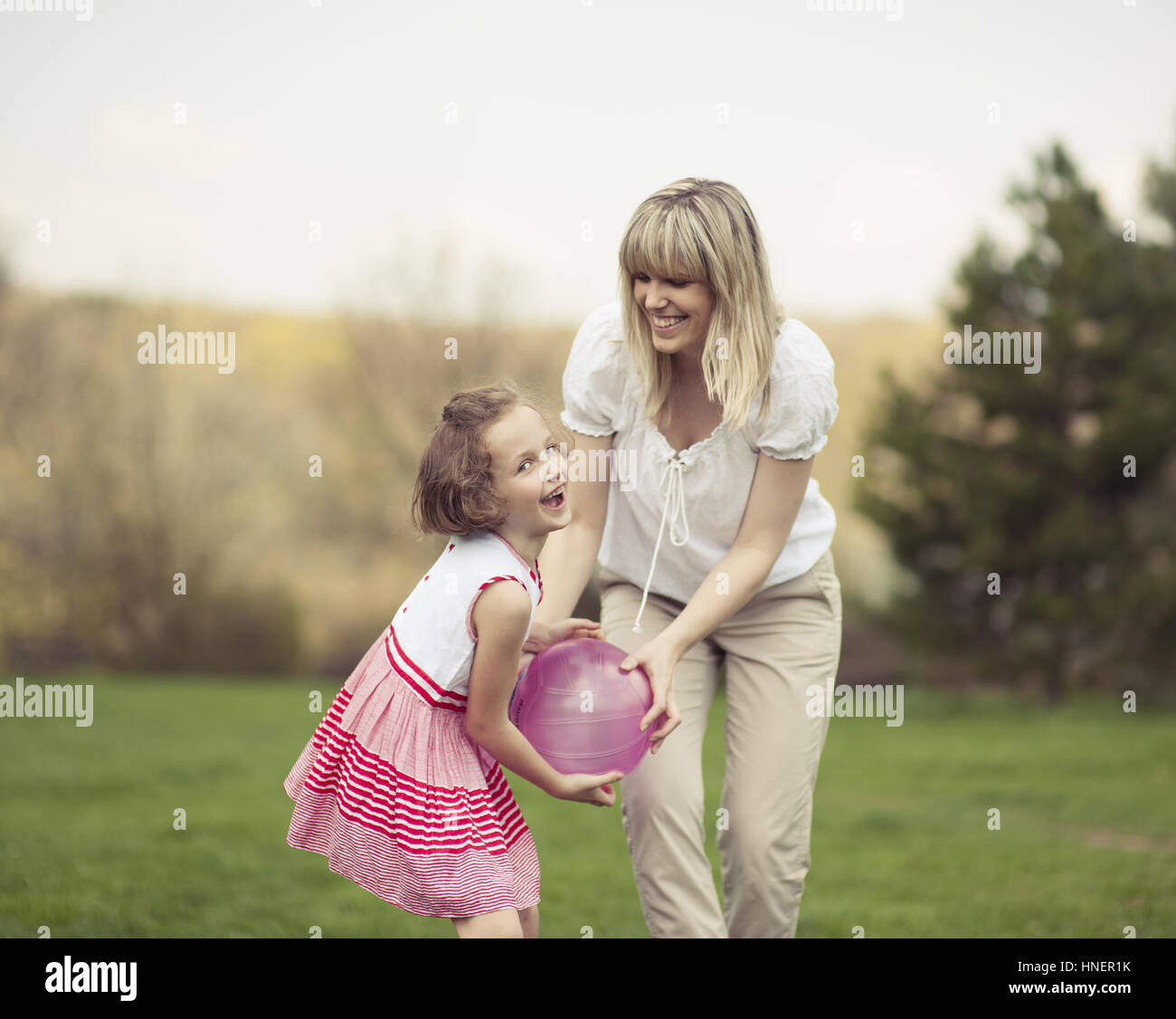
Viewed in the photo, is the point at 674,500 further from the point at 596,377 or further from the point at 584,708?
the point at 584,708

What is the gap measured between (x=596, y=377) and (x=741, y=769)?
4.10 ft

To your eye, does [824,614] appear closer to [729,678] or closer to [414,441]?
[729,678]

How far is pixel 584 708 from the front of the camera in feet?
10.2

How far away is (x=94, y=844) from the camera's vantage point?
21.7ft

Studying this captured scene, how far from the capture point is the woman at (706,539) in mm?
3295

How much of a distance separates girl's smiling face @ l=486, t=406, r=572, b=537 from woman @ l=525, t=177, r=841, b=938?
0.38 meters

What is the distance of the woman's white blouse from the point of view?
342 cm

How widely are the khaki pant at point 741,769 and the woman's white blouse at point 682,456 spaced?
114 millimetres

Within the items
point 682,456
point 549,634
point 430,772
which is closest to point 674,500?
point 682,456

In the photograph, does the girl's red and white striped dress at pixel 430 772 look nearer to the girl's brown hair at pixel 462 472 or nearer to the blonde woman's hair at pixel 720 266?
the girl's brown hair at pixel 462 472

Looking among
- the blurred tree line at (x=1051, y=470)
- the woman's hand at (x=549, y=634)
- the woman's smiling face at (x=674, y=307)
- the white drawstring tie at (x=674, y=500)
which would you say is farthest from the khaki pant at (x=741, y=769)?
the blurred tree line at (x=1051, y=470)
